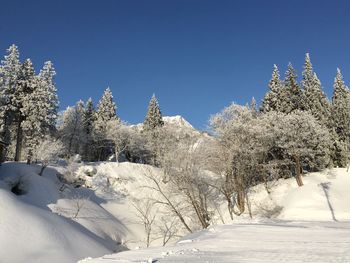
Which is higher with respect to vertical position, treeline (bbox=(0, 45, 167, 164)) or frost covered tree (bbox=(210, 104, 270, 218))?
treeline (bbox=(0, 45, 167, 164))

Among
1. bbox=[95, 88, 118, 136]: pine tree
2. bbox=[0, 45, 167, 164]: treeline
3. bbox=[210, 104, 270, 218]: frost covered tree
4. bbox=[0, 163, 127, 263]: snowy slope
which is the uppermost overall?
bbox=[95, 88, 118, 136]: pine tree

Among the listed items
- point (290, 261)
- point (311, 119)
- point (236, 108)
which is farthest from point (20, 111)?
point (290, 261)

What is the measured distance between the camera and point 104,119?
230 feet

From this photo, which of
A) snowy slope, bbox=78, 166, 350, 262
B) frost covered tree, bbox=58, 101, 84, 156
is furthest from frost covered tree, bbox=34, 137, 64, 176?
snowy slope, bbox=78, 166, 350, 262

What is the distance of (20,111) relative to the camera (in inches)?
1858

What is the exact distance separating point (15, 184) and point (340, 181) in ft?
117

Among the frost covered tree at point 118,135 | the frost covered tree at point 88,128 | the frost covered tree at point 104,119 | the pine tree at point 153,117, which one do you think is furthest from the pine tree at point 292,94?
the frost covered tree at point 88,128

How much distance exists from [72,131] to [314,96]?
39060 mm

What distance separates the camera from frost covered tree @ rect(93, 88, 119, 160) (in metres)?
67.3

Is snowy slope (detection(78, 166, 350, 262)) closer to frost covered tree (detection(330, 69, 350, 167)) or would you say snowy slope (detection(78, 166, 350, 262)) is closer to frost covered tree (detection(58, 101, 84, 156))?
frost covered tree (detection(330, 69, 350, 167))

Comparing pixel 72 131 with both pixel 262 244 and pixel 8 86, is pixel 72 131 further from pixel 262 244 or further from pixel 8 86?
pixel 262 244

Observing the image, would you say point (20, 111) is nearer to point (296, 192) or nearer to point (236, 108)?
point (236, 108)

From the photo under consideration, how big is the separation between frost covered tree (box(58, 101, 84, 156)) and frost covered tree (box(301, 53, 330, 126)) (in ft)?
121

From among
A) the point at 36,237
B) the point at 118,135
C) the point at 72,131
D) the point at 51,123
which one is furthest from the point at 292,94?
the point at 36,237
